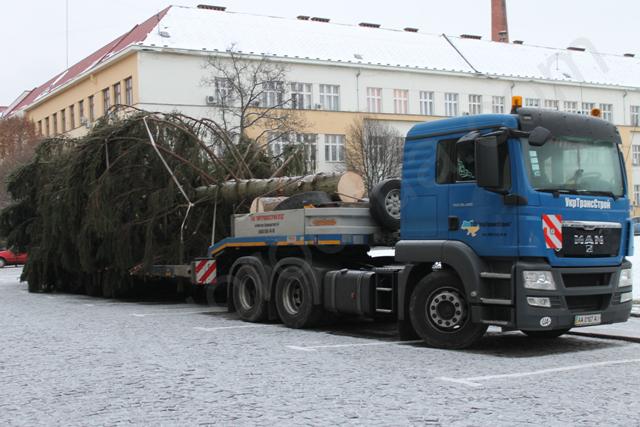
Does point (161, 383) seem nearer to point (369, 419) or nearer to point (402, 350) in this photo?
point (369, 419)

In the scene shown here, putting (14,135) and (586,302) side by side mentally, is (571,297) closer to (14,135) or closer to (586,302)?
(586,302)

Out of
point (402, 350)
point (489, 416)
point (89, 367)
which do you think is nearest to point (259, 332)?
point (402, 350)

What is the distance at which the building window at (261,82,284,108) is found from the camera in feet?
155

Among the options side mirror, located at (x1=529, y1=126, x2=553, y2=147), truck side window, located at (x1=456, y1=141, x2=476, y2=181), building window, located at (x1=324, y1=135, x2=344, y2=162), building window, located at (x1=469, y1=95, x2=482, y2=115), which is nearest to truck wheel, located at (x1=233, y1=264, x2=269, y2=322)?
truck side window, located at (x1=456, y1=141, x2=476, y2=181)

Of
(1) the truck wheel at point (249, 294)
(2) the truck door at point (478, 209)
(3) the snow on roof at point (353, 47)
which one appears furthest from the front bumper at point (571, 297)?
(3) the snow on roof at point (353, 47)

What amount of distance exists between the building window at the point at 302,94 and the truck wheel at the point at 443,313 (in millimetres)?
44572

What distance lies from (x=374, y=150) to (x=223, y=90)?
8904mm

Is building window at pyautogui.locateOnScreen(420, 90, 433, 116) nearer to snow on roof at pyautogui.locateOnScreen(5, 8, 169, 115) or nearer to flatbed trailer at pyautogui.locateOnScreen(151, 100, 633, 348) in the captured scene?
snow on roof at pyautogui.locateOnScreen(5, 8, 169, 115)

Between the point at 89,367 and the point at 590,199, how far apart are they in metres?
6.05

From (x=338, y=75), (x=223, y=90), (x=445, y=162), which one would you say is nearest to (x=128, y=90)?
(x=223, y=90)

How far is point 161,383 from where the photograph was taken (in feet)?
27.7

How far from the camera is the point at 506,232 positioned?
10109 millimetres

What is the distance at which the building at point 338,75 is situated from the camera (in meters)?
51.8

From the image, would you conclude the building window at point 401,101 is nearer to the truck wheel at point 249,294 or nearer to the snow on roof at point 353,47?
the snow on roof at point 353,47
